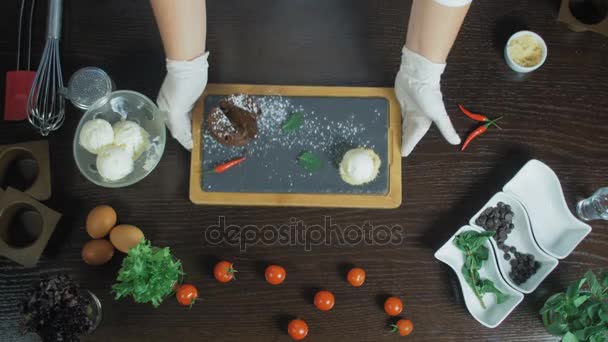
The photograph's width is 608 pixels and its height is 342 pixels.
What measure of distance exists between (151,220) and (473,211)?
0.73 m

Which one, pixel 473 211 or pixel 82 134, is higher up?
pixel 82 134

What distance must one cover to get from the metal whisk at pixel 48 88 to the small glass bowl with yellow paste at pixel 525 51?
1.04 meters

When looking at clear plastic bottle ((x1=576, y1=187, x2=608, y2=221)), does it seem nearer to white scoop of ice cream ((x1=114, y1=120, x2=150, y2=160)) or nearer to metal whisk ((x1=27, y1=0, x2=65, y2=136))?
white scoop of ice cream ((x1=114, y1=120, x2=150, y2=160))

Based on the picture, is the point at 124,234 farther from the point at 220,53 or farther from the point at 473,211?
the point at 473,211

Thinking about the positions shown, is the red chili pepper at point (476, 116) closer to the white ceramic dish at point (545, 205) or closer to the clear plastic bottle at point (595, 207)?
the white ceramic dish at point (545, 205)

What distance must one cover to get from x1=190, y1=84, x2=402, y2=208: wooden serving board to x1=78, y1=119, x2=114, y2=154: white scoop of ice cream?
189 millimetres

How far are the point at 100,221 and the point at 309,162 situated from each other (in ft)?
1.56

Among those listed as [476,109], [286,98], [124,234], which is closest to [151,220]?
[124,234]

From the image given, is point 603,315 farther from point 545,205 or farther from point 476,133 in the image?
point 476,133

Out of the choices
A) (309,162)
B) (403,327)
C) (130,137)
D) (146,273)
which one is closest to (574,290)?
(403,327)

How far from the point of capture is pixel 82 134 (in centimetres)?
101

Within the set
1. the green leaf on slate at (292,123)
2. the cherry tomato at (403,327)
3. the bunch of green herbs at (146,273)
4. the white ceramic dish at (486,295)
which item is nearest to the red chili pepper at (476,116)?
the white ceramic dish at (486,295)

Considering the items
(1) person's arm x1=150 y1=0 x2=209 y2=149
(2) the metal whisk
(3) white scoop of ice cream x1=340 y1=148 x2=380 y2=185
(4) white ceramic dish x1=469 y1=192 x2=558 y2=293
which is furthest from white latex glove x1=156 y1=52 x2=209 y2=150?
(4) white ceramic dish x1=469 y1=192 x2=558 y2=293

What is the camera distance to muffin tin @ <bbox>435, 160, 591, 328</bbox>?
3.28 feet
